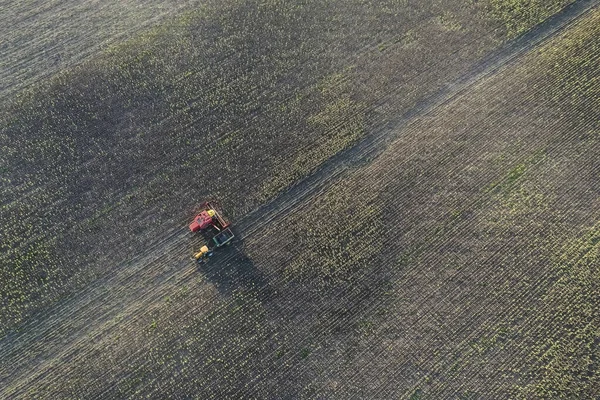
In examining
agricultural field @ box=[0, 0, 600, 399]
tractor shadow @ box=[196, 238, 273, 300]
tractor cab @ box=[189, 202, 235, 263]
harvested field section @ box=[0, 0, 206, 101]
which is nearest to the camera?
agricultural field @ box=[0, 0, 600, 399]

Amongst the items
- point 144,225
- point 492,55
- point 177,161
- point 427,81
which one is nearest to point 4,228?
point 144,225

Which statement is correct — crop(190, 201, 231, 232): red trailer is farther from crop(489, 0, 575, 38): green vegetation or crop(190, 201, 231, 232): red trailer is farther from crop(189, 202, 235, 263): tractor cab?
crop(489, 0, 575, 38): green vegetation

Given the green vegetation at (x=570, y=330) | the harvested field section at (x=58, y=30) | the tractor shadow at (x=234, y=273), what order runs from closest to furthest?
the green vegetation at (x=570, y=330), the tractor shadow at (x=234, y=273), the harvested field section at (x=58, y=30)

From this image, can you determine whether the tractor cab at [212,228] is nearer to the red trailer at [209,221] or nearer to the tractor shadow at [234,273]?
the red trailer at [209,221]

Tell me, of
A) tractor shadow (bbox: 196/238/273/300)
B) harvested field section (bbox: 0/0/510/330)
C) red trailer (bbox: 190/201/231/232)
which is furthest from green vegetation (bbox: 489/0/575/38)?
tractor shadow (bbox: 196/238/273/300)

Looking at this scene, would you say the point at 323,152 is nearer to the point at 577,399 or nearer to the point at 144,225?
the point at 144,225

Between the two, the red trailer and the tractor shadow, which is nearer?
the tractor shadow

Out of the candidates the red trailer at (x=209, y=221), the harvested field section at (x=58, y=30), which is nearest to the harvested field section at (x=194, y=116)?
the red trailer at (x=209, y=221)
